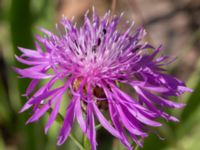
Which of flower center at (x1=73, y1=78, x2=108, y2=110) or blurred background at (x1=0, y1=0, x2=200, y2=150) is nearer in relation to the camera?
flower center at (x1=73, y1=78, x2=108, y2=110)

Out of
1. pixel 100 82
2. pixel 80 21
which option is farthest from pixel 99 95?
pixel 80 21

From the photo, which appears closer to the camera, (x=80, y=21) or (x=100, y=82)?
(x=100, y=82)

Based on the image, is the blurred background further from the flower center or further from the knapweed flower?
the flower center

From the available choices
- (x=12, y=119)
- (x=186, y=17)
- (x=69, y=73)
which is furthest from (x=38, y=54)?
(x=186, y=17)

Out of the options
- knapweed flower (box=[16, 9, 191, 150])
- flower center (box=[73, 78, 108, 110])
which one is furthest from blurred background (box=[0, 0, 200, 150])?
flower center (box=[73, 78, 108, 110])

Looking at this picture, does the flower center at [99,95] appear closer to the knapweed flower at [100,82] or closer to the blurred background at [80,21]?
the knapweed flower at [100,82]

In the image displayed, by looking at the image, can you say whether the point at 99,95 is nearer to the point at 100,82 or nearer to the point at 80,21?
the point at 100,82
